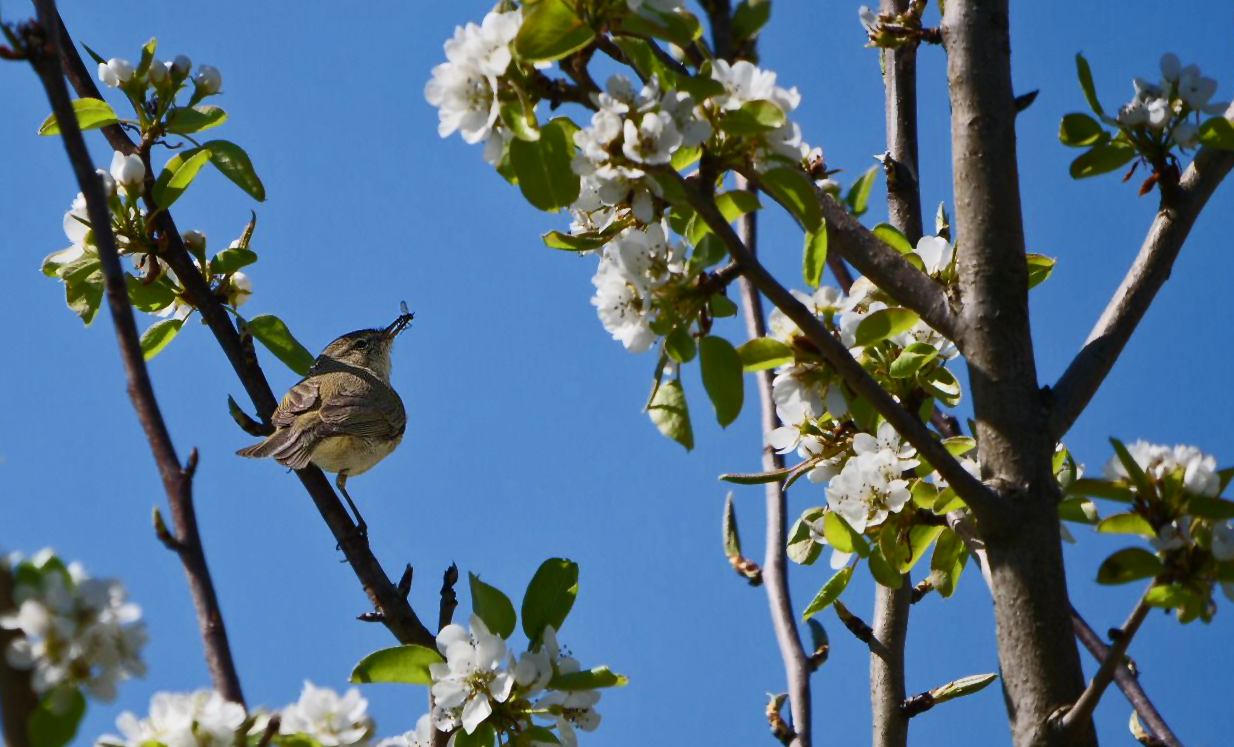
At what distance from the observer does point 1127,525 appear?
2.07 metres

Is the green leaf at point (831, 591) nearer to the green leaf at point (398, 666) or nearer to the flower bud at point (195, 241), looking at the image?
the green leaf at point (398, 666)

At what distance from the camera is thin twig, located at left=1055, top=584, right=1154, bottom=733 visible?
1.94m

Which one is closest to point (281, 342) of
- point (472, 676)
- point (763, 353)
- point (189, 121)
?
point (189, 121)

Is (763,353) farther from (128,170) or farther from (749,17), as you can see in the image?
(128,170)

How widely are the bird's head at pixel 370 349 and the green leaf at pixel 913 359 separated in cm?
573

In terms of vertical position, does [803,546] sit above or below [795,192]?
below

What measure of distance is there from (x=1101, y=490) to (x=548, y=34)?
1.18 meters

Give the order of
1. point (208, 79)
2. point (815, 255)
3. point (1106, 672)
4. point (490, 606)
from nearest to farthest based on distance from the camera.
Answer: point (1106, 672)
point (815, 255)
point (490, 606)
point (208, 79)

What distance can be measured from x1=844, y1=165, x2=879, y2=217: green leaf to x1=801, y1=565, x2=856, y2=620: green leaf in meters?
0.86

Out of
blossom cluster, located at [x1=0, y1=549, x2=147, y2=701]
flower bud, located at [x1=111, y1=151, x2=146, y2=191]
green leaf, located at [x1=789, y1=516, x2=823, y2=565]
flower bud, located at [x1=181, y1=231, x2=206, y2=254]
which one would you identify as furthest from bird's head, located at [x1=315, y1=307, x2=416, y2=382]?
blossom cluster, located at [x1=0, y1=549, x2=147, y2=701]

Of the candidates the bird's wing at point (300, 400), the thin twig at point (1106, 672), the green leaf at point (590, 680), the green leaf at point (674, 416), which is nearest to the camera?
the thin twig at point (1106, 672)

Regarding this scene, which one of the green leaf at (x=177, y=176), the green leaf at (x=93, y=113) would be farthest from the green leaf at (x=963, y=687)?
the green leaf at (x=93, y=113)

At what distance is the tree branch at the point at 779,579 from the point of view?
2.89 metres

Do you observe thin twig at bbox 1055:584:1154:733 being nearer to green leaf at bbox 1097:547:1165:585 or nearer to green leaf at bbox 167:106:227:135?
green leaf at bbox 1097:547:1165:585
